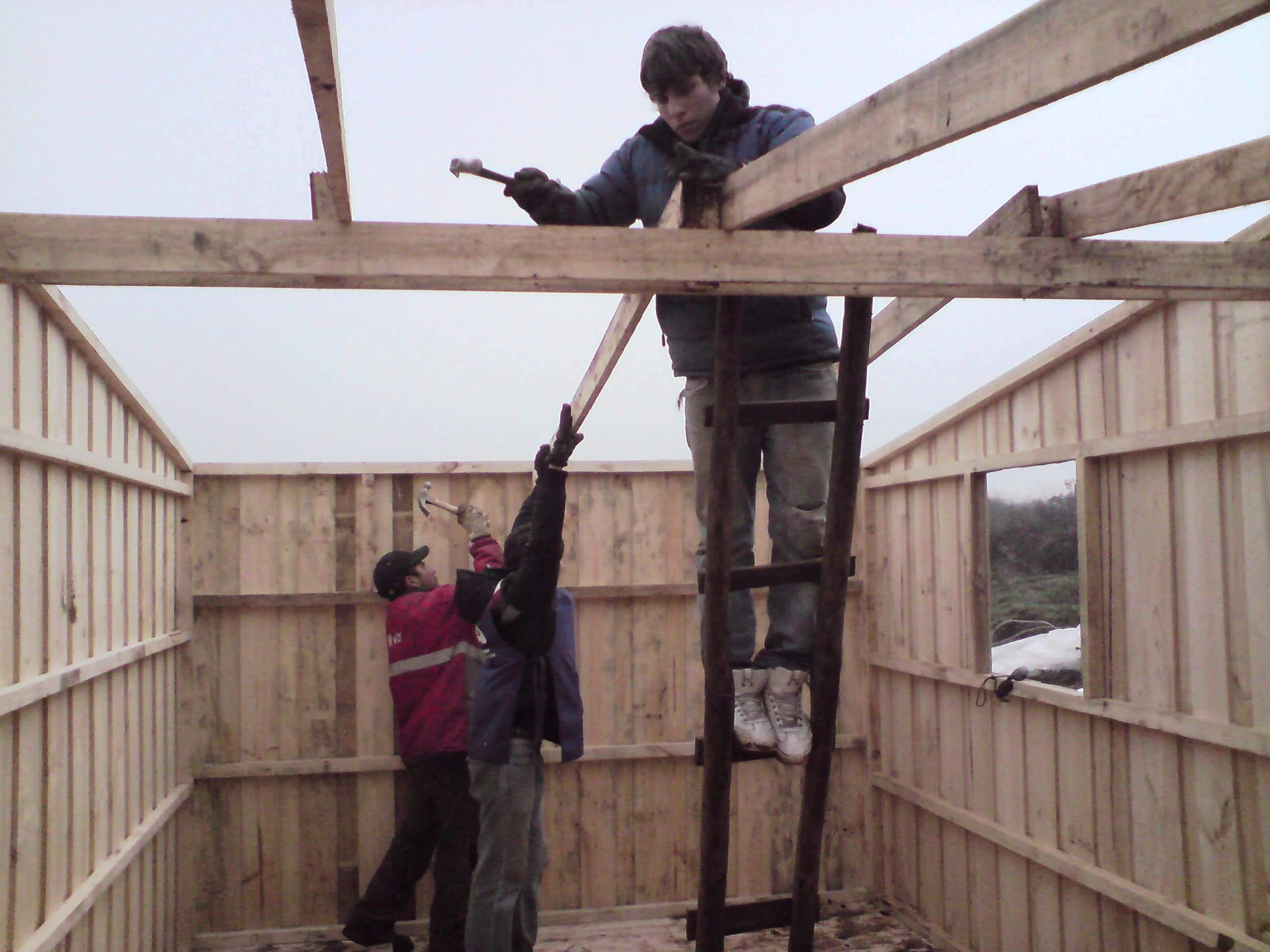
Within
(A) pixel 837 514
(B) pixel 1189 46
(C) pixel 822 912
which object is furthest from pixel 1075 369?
(C) pixel 822 912

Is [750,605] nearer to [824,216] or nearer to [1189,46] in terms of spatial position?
[824,216]

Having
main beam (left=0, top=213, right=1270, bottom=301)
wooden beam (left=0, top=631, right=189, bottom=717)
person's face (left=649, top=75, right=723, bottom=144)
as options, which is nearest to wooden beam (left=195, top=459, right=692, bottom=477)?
wooden beam (left=0, top=631, right=189, bottom=717)

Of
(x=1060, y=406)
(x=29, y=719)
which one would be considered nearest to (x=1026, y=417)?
(x=1060, y=406)

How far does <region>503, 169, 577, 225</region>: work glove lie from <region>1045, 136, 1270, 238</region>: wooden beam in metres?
0.94

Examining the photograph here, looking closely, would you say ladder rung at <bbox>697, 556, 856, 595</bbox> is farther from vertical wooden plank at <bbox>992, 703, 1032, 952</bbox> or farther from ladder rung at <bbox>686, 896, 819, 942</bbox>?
vertical wooden plank at <bbox>992, 703, 1032, 952</bbox>

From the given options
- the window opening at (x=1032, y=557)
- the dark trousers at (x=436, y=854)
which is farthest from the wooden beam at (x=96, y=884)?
the window opening at (x=1032, y=557)

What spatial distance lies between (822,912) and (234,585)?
3.52 metres

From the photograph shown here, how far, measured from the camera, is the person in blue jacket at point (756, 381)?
2.05 m

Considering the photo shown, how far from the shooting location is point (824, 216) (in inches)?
73.1

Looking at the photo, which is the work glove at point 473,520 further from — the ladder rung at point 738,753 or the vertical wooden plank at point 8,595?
the ladder rung at point 738,753

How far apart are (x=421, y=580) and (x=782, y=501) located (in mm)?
2747

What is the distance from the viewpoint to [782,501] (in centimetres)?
222

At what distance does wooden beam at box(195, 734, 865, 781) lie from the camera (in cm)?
477

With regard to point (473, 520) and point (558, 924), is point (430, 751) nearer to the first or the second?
point (473, 520)
